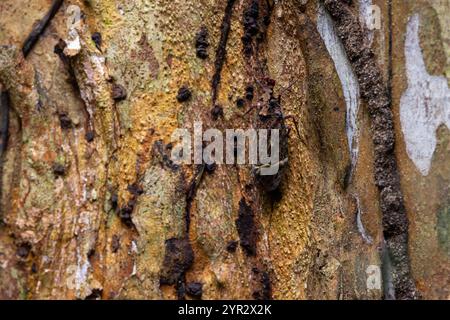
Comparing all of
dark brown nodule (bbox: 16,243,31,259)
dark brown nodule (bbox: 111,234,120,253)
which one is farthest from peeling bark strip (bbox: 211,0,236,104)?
dark brown nodule (bbox: 16,243,31,259)

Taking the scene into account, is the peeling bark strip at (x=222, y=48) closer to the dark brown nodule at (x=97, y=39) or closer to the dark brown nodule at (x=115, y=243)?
the dark brown nodule at (x=97, y=39)

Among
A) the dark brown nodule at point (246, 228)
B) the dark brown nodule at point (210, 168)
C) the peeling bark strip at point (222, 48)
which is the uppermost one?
the peeling bark strip at point (222, 48)

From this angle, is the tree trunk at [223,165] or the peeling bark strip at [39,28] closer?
the tree trunk at [223,165]

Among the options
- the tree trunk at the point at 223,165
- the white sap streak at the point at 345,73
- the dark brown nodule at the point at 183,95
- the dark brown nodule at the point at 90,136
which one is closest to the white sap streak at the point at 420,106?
the tree trunk at the point at 223,165

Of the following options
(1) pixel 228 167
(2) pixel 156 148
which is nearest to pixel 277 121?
(1) pixel 228 167

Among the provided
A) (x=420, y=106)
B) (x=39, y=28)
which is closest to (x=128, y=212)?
(x=39, y=28)

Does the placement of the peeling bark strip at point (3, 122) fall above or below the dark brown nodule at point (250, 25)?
below
